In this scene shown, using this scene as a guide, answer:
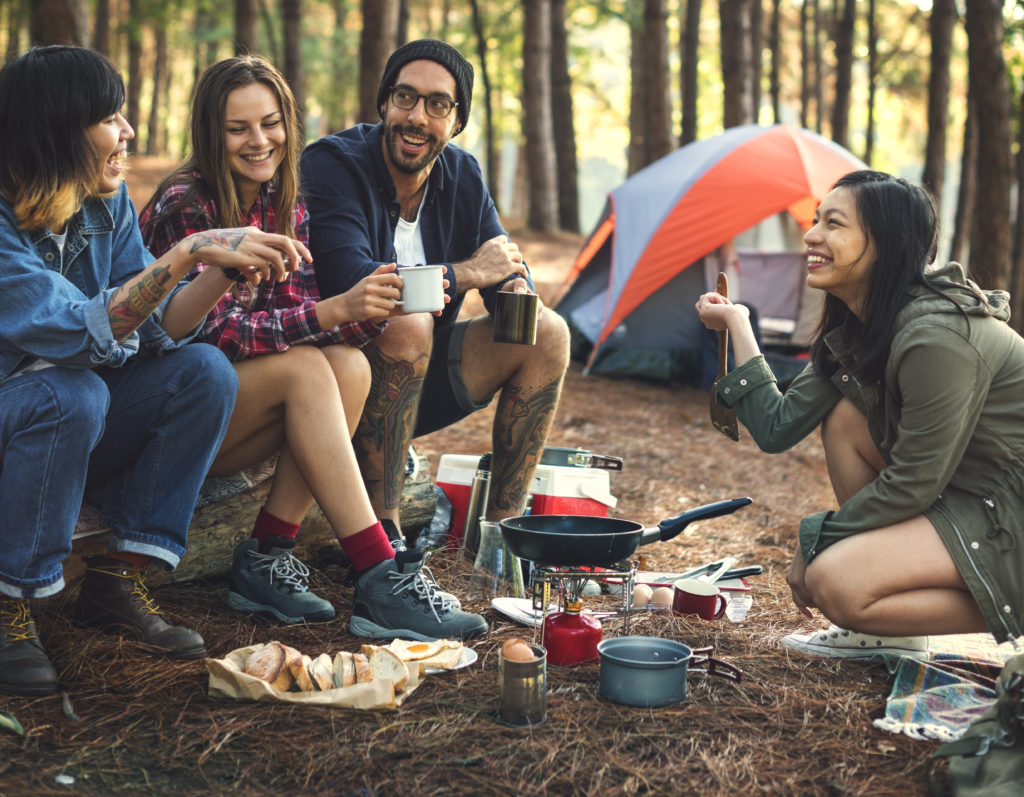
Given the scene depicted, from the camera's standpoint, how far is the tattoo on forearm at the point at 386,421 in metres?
3.04

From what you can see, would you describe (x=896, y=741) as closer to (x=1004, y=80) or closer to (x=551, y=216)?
(x=1004, y=80)

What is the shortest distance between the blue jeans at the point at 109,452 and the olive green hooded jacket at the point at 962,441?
1.65 meters

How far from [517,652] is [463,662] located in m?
0.33

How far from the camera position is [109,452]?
7.86ft

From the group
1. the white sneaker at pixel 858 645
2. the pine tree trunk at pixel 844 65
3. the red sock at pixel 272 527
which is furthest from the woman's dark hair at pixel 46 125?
the pine tree trunk at pixel 844 65

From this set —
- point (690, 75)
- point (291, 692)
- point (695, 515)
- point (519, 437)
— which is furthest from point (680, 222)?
point (690, 75)

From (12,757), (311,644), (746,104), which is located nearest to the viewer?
(12,757)

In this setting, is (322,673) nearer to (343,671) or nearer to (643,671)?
(343,671)

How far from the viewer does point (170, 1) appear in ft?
48.2

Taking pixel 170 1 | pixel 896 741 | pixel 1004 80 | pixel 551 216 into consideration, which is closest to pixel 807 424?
pixel 896 741

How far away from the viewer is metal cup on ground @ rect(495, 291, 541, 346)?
2.99 meters

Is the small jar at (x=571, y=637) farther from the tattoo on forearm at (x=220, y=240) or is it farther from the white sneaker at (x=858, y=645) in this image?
the tattoo on forearm at (x=220, y=240)

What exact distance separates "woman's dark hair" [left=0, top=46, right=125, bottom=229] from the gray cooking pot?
5.39ft

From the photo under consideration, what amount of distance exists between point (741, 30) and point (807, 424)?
9.33 meters
